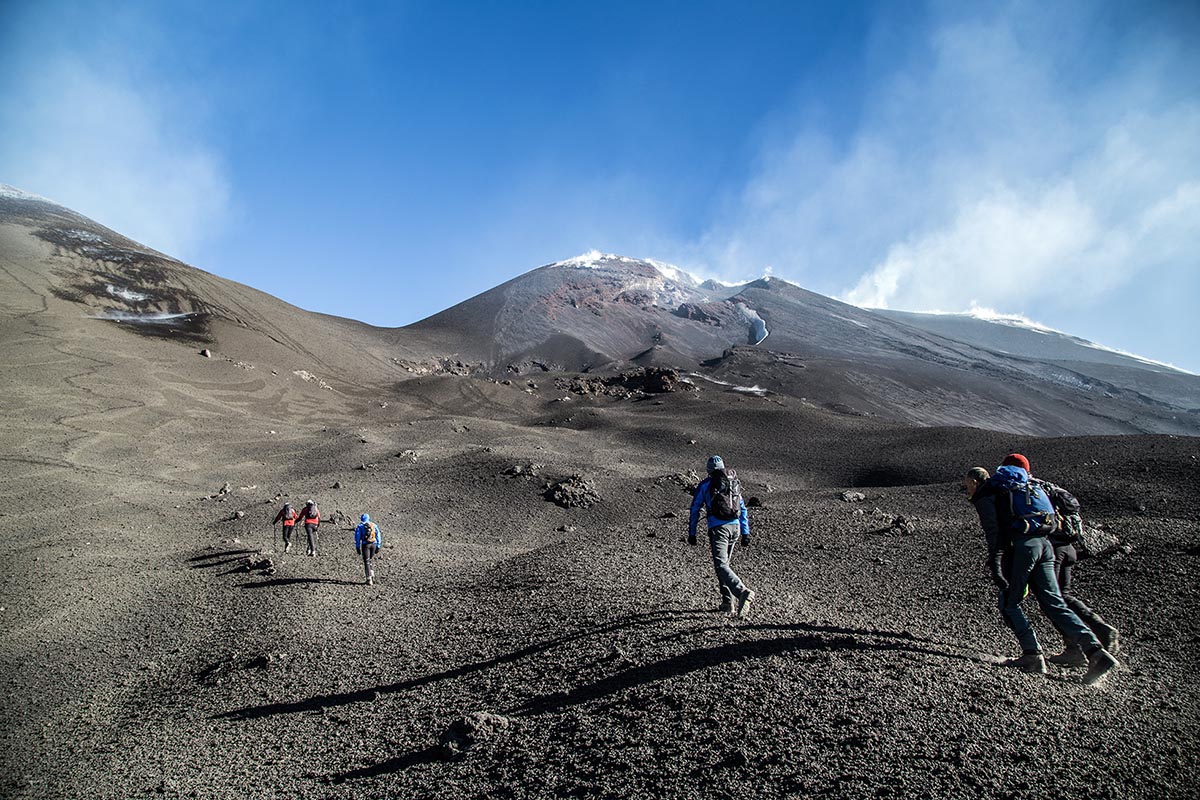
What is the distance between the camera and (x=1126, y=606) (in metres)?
7.24

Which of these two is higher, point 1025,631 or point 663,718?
point 1025,631

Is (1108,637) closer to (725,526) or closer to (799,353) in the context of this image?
(725,526)

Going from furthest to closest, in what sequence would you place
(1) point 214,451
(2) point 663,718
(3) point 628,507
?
1. (1) point 214,451
2. (3) point 628,507
3. (2) point 663,718

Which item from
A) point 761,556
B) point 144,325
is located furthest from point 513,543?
point 144,325

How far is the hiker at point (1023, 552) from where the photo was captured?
4.93 m

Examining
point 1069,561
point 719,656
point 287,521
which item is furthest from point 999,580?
point 287,521

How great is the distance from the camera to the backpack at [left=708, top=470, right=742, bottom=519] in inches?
260

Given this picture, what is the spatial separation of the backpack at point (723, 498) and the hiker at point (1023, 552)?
2337 millimetres

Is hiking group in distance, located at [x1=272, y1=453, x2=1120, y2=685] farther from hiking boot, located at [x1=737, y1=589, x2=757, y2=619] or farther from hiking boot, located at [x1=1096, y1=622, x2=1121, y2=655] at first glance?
hiking boot, located at [x1=737, y1=589, x2=757, y2=619]

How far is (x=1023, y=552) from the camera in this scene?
498 centimetres

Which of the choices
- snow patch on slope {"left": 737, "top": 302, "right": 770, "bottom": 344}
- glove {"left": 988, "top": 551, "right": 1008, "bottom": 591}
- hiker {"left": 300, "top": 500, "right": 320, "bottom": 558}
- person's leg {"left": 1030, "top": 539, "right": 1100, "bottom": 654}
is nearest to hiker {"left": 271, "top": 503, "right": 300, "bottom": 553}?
hiker {"left": 300, "top": 500, "right": 320, "bottom": 558}

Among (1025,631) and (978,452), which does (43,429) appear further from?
(978,452)

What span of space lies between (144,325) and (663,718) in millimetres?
56403

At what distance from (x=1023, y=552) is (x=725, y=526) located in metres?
2.71
